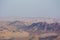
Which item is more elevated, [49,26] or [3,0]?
[3,0]

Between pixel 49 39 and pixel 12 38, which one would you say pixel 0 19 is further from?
pixel 49 39

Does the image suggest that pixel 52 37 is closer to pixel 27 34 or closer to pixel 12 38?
pixel 27 34

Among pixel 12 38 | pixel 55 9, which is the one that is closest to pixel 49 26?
pixel 55 9

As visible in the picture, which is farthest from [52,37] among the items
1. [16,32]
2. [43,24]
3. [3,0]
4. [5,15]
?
[3,0]

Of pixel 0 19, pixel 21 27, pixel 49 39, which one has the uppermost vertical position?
pixel 0 19

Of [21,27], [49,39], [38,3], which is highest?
[38,3]

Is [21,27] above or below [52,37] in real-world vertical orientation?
above
